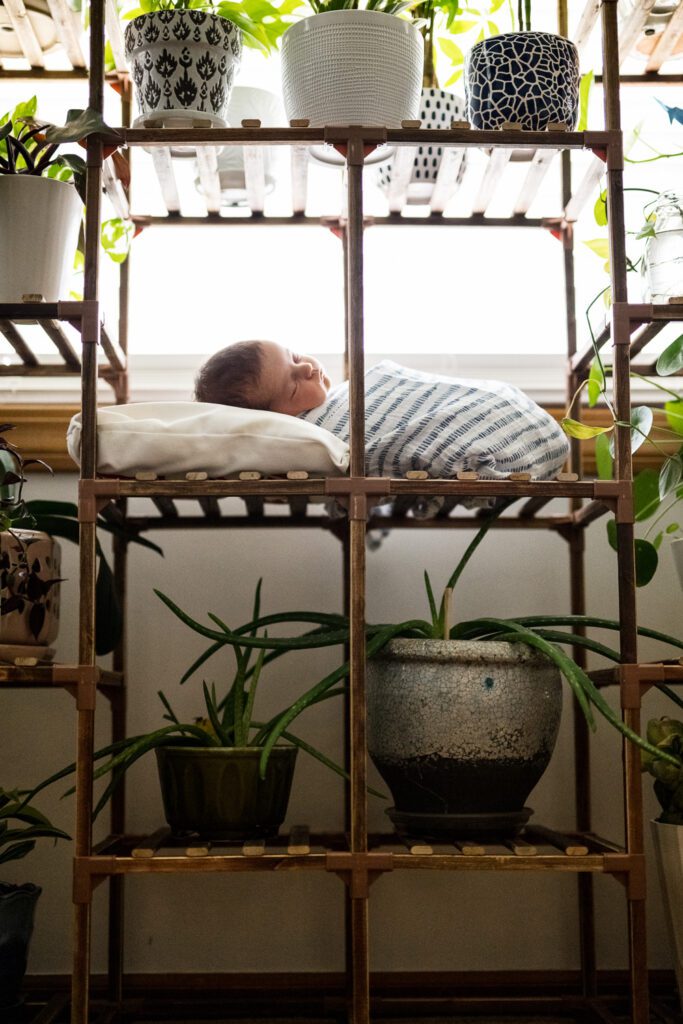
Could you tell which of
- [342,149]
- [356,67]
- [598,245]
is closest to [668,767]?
[598,245]

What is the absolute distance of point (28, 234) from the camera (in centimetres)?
130

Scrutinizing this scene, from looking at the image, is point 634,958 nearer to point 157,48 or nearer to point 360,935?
point 360,935

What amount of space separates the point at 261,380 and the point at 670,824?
0.75m

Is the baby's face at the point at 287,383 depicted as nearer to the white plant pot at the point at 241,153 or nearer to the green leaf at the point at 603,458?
the white plant pot at the point at 241,153

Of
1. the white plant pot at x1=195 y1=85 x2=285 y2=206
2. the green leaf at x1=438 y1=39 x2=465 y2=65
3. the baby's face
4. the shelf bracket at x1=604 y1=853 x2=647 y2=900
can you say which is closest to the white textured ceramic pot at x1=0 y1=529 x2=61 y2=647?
the baby's face

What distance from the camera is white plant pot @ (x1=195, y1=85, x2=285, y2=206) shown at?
152 centimetres

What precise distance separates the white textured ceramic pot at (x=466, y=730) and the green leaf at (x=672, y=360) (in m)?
0.42

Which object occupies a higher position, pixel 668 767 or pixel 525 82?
pixel 525 82

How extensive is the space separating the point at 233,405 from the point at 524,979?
3.00 ft

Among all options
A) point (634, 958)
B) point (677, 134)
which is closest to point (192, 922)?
point (634, 958)

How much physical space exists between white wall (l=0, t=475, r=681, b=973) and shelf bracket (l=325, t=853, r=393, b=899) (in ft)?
1.29

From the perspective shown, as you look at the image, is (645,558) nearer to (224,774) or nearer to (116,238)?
(224,774)

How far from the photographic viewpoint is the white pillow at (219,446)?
1.22m

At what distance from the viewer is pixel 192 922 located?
1.53 m
